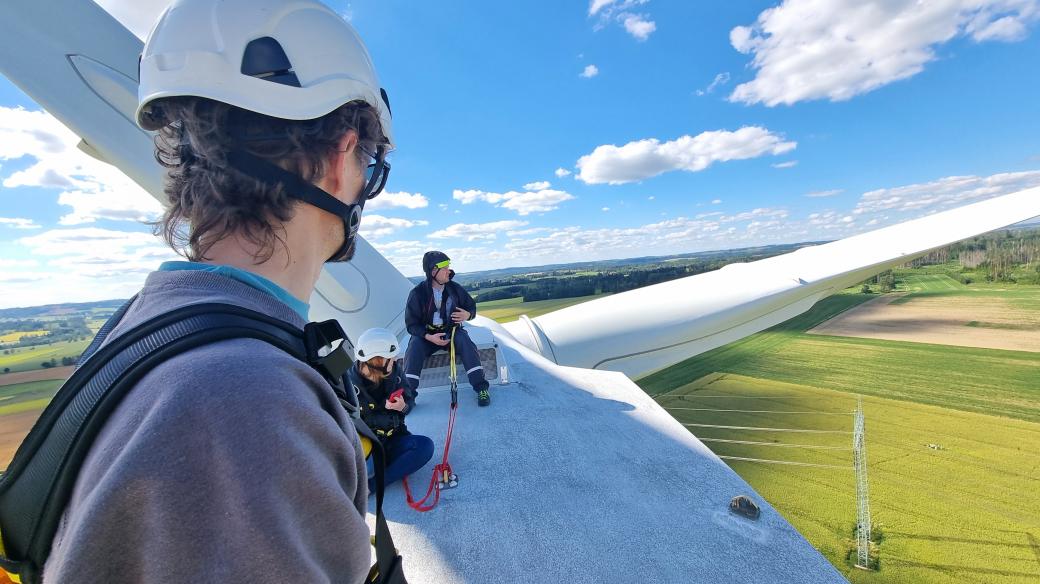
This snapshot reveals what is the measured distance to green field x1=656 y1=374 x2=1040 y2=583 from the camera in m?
6.36

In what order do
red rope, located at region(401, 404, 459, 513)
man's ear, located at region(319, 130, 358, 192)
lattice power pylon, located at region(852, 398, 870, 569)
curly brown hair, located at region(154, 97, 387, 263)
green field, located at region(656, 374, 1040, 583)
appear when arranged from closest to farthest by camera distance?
curly brown hair, located at region(154, 97, 387, 263)
man's ear, located at region(319, 130, 358, 192)
red rope, located at region(401, 404, 459, 513)
green field, located at region(656, 374, 1040, 583)
lattice power pylon, located at region(852, 398, 870, 569)

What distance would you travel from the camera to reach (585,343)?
5.53 metres

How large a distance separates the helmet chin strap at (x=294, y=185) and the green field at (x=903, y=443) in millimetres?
9110

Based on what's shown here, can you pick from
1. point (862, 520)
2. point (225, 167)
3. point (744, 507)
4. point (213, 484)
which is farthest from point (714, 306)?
point (213, 484)

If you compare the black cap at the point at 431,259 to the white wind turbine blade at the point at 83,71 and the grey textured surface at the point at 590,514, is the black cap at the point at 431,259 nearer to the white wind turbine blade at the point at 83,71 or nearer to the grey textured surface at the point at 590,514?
the grey textured surface at the point at 590,514

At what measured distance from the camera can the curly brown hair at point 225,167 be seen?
837mm

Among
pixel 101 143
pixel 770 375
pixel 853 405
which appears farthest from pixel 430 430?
pixel 770 375

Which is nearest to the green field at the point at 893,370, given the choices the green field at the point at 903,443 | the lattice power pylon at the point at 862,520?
the green field at the point at 903,443

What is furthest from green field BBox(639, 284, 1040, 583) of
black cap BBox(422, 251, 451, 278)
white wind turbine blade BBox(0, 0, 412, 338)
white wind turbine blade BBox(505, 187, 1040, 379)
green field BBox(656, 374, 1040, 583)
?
white wind turbine blade BBox(0, 0, 412, 338)

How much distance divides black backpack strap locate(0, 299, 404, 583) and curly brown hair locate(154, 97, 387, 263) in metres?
0.30

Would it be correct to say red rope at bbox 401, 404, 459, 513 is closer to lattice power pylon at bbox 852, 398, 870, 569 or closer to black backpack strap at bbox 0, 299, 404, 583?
black backpack strap at bbox 0, 299, 404, 583

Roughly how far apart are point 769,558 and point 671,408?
12817 mm

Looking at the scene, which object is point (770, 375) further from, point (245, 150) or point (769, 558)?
point (245, 150)

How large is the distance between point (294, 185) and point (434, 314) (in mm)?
3648
